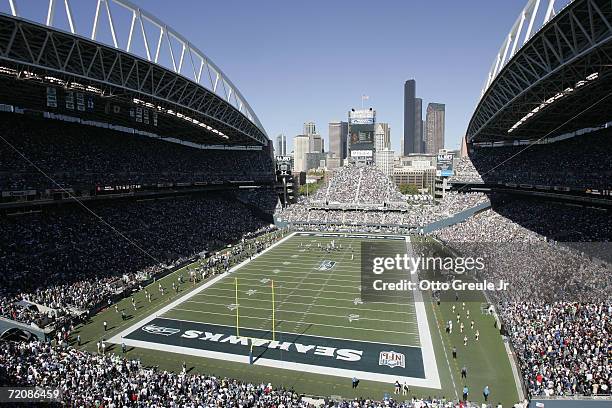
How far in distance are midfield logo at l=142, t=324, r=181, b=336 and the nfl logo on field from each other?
11.1 metres

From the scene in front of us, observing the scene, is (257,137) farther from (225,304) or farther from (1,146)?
(225,304)

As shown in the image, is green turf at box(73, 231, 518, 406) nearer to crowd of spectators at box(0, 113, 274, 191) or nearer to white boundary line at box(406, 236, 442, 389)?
white boundary line at box(406, 236, 442, 389)

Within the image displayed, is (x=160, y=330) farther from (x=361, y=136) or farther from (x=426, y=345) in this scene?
(x=361, y=136)

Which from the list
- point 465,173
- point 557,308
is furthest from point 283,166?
point 557,308

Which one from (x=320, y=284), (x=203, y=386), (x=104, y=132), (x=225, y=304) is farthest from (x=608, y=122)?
(x=104, y=132)

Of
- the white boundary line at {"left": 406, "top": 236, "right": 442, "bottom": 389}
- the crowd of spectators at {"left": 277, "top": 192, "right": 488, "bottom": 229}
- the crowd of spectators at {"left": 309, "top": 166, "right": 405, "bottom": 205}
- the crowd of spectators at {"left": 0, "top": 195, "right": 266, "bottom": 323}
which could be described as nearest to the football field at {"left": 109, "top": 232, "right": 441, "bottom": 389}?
the white boundary line at {"left": 406, "top": 236, "right": 442, "bottom": 389}

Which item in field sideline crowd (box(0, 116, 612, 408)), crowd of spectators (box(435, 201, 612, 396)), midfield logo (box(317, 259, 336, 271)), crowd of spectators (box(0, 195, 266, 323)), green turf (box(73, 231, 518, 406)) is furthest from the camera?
midfield logo (box(317, 259, 336, 271))

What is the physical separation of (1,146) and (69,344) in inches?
780

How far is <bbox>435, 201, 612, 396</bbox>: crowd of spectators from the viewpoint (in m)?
15.1

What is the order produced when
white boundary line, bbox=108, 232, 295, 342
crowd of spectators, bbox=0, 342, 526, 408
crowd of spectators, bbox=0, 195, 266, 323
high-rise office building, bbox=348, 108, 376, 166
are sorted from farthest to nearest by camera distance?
high-rise office building, bbox=348, 108, 376, 166 < crowd of spectators, bbox=0, 195, 266, 323 < white boundary line, bbox=108, 232, 295, 342 < crowd of spectators, bbox=0, 342, 526, 408

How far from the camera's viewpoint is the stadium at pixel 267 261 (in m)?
16.3

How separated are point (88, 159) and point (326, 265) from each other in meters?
24.5

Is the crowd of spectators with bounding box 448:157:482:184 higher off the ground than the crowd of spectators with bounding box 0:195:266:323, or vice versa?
the crowd of spectators with bounding box 448:157:482:184

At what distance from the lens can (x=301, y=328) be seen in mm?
22828
